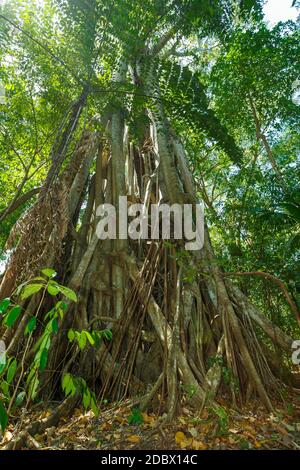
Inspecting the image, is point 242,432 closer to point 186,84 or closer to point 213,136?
point 213,136

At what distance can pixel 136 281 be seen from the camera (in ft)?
9.96

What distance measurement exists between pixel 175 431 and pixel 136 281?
141 centimetres

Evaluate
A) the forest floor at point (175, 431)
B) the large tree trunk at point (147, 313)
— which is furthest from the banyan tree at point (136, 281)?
the forest floor at point (175, 431)

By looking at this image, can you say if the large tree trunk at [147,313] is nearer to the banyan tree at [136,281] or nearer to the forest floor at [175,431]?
the banyan tree at [136,281]

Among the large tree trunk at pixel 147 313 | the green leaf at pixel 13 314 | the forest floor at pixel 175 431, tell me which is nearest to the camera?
the green leaf at pixel 13 314

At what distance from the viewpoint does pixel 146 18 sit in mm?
2803

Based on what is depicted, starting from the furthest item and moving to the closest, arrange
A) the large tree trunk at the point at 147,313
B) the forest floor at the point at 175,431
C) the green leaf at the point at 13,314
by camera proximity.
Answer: the large tree trunk at the point at 147,313 → the forest floor at the point at 175,431 → the green leaf at the point at 13,314

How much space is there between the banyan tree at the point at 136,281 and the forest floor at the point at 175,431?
0.37ft

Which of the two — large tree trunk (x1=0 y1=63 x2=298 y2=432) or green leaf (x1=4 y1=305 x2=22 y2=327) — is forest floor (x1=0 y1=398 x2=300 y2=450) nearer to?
large tree trunk (x1=0 y1=63 x2=298 y2=432)

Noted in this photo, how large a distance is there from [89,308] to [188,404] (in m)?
1.48

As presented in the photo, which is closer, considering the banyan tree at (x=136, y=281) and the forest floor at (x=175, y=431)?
the forest floor at (x=175, y=431)

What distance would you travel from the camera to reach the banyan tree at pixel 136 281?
8.06 ft

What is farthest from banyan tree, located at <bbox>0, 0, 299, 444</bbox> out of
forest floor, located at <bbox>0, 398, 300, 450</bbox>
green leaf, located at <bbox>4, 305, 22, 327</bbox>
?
green leaf, located at <bbox>4, 305, 22, 327</bbox>
